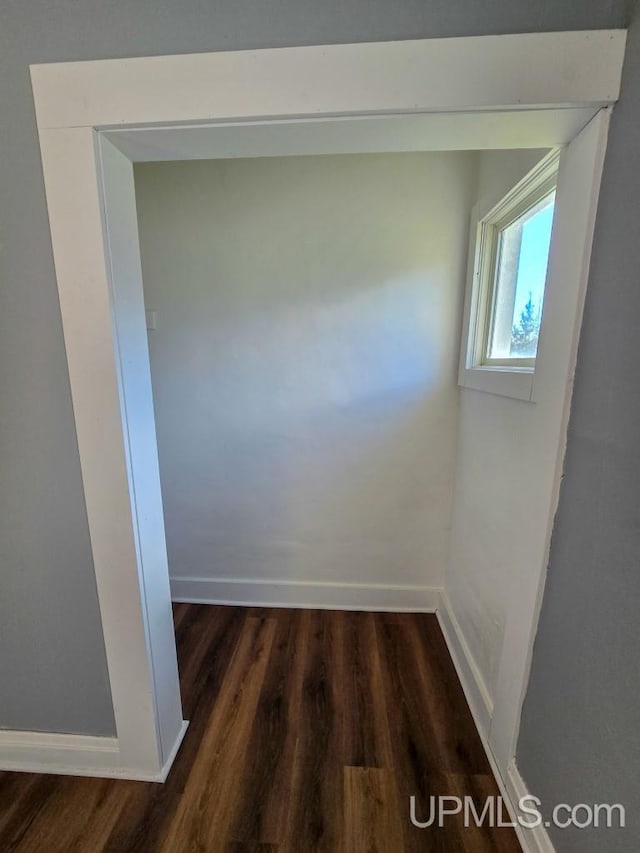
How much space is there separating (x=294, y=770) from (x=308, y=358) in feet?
5.25

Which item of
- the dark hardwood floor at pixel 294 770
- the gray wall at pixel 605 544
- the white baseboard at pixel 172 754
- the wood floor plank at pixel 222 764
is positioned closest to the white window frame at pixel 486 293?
the gray wall at pixel 605 544

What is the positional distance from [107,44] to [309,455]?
151 cm

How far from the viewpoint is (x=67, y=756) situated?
1183mm

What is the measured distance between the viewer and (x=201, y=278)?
168cm

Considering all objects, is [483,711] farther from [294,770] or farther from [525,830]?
[294,770]

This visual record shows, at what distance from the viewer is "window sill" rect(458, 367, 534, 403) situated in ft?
3.51

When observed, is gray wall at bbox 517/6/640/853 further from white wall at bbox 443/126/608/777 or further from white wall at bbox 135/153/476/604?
white wall at bbox 135/153/476/604

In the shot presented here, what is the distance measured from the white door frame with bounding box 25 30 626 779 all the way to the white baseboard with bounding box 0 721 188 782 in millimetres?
470

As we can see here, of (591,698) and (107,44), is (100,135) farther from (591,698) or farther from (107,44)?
(591,698)

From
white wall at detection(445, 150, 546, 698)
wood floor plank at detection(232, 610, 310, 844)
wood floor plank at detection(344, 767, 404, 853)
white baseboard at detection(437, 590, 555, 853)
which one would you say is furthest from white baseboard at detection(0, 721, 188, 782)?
white wall at detection(445, 150, 546, 698)

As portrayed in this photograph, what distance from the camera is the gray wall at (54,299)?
0.76 meters

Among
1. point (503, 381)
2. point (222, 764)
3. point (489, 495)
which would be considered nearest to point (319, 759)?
point (222, 764)

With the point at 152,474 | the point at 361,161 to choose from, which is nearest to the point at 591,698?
the point at 152,474

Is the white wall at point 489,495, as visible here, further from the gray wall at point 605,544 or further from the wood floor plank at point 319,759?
the wood floor plank at point 319,759
